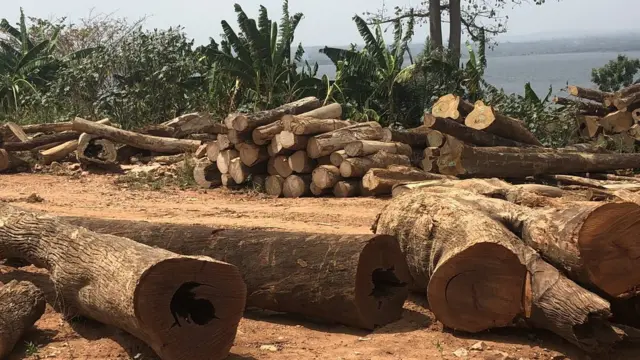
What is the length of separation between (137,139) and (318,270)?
35.3 ft

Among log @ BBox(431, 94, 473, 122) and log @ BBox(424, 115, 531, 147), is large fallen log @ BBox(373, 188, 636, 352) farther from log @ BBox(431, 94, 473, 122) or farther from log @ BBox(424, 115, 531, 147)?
log @ BBox(431, 94, 473, 122)

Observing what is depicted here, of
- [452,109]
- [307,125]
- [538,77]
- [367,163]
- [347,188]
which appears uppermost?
[307,125]

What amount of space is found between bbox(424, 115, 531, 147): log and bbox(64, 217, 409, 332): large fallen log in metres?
7.25

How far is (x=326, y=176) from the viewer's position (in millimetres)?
11945

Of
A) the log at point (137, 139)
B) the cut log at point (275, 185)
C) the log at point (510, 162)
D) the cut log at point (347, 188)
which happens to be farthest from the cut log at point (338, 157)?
the log at point (137, 139)

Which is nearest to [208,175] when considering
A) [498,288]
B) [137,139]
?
[137,139]

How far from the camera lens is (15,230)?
6.84m

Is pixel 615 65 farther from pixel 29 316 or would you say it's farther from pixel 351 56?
pixel 29 316

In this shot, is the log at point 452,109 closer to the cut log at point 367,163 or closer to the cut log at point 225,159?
the cut log at point 367,163

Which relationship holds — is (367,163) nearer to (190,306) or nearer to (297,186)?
(297,186)

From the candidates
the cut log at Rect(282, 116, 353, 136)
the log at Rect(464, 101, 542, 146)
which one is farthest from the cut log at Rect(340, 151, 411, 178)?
the log at Rect(464, 101, 542, 146)

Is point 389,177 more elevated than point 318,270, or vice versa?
Answer: point 318,270

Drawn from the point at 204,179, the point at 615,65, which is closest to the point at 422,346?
the point at 204,179

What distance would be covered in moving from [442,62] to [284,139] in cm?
842
